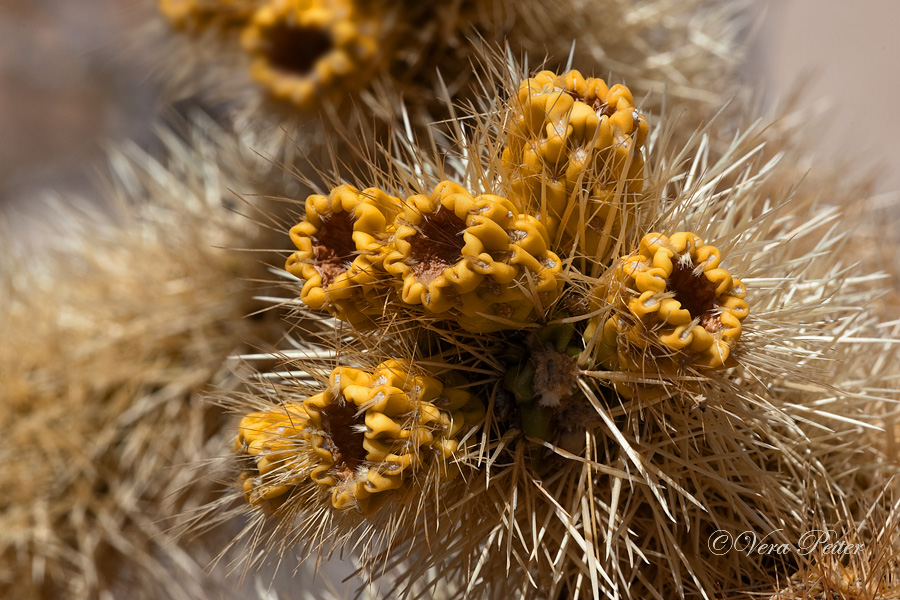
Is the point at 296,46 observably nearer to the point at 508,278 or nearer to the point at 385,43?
the point at 385,43

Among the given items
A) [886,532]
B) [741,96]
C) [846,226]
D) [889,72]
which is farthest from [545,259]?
[889,72]

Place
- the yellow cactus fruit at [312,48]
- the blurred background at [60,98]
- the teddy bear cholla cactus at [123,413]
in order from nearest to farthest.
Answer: the yellow cactus fruit at [312,48] < the teddy bear cholla cactus at [123,413] < the blurred background at [60,98]

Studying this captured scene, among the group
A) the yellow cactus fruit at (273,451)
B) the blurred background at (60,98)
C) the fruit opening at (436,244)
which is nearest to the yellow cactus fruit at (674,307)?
the fruit opening at (436,244)

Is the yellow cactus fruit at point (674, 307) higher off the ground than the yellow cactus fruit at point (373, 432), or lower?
higher

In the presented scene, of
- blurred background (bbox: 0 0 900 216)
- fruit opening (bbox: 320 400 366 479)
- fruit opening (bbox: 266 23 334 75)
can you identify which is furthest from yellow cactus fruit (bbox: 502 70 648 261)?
blurred background (bbox: 0 0 900 216)

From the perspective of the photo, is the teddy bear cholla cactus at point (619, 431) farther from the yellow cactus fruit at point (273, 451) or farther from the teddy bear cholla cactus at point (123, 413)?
the teddy bear cholla cactus at point (123, 413)

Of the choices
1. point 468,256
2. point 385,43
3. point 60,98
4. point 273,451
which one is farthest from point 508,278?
point 60,98

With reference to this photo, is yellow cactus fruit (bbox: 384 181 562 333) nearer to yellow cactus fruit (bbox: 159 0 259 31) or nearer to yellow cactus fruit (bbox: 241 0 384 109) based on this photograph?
yellow cactus fruit (bbox: 241 0 384 109)
